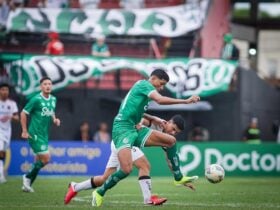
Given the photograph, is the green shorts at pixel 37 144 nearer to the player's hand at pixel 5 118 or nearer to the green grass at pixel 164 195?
the green grass at pixel 164 195

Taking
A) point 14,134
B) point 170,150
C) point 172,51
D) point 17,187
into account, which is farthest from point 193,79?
point 170,150

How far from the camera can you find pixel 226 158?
92.4 ft

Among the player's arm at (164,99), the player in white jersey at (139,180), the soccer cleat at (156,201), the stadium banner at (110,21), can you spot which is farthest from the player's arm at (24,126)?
the stadium banner at (110,21)

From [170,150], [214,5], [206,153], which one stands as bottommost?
[206,153]

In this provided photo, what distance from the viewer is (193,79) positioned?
1152 inches

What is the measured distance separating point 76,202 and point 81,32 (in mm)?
15725

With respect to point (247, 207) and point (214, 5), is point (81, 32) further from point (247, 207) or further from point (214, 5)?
point (247, 207)

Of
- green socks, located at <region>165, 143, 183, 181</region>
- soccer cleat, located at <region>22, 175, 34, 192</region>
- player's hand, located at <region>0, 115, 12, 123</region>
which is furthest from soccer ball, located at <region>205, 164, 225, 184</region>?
player's hand, located at <region>0, 115, 12, 123</region>

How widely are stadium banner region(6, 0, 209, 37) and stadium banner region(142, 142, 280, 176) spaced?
15.6 ft

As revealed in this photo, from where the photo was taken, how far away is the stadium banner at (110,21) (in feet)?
102

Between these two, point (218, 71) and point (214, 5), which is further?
point (214, 5)

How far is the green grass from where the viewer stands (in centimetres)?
1508

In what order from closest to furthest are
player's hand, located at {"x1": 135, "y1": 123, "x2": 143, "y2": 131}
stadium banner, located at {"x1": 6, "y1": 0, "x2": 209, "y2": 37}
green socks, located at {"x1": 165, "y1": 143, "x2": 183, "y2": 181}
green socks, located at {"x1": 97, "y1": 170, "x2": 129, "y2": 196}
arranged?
1. green socks, located at {"x1": 97, "y1": 170, "x2": 129, "y2": 196}
2. player's hand, located at {"x1": 135, "y1": 123, "x2": 143, "y2": 131}
3. green socks, located at {"x1": 165, "y1": 143, "x2": 183, "y2": 181}
4. stadium banner, located at {"x1": 6, "y1": 0, "x2": 209, "y2": 37}

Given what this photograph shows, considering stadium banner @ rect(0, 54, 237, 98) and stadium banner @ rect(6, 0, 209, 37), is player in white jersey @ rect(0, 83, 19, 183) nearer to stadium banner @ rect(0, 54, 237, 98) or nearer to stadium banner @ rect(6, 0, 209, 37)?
stadium banner @ rect(0, 54, 237, 98)
